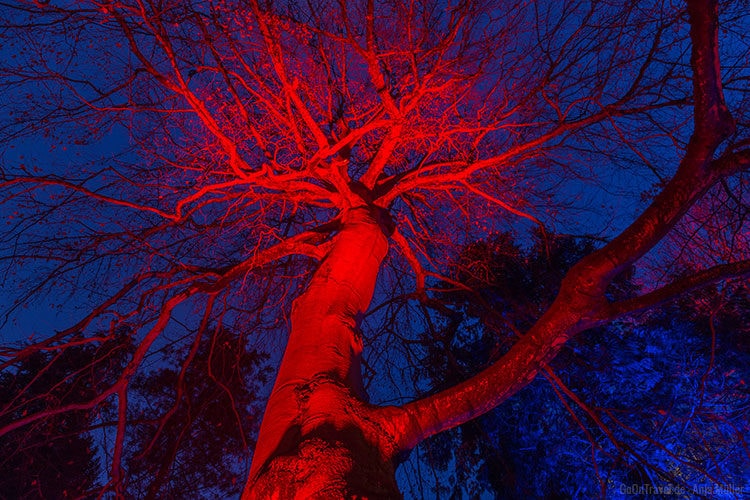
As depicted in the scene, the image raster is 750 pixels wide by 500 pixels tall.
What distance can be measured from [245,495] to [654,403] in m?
7.55

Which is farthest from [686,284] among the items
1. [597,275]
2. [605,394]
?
[605,394]

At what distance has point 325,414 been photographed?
201cm

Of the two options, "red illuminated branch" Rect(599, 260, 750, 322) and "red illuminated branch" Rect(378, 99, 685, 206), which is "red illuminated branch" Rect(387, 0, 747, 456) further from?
"red illuminated branch" Rect(378, 99, 685, 206)

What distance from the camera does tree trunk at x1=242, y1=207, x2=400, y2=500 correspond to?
1.69 meters

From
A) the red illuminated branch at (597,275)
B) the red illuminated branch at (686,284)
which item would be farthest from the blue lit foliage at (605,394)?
the red illuminated branch at (686,284)

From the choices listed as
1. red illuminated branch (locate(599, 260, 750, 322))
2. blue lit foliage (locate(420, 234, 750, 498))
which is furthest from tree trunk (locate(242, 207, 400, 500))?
blue lit foliage (locate(420, 234, 750, 498))

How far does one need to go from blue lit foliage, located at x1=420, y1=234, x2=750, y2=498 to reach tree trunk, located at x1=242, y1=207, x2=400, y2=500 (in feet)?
9.28

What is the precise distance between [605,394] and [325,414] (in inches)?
287

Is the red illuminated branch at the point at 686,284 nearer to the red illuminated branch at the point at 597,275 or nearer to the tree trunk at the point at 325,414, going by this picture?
the red illuminated branch at the point at 597,275

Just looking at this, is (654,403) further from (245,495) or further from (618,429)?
(245,495)

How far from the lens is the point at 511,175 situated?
518cm

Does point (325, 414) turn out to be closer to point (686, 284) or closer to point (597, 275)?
point (597, 275)

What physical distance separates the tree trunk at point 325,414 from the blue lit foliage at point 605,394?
283 cm

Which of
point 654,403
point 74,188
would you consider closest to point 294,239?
point 74,188
